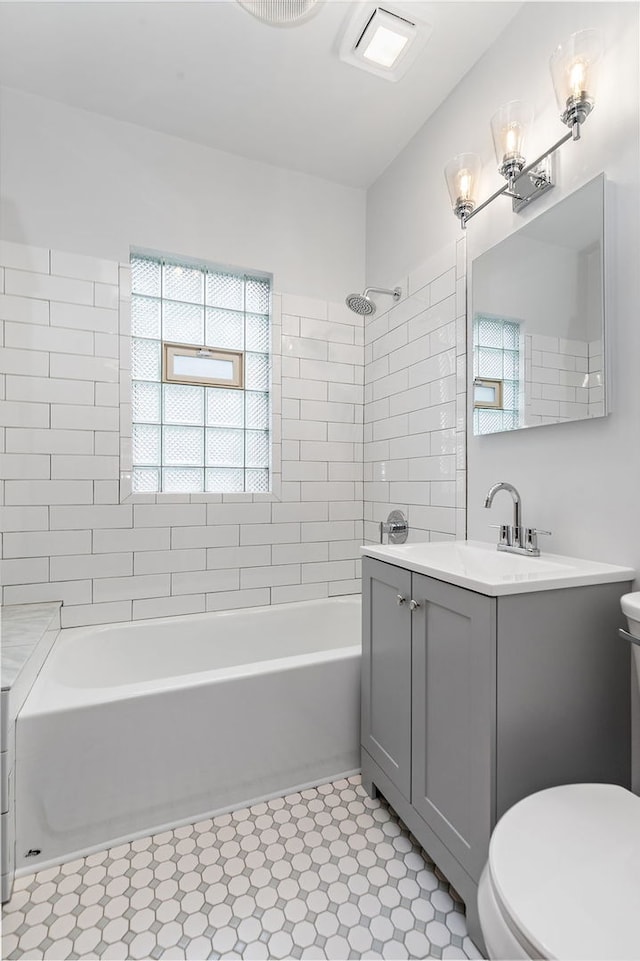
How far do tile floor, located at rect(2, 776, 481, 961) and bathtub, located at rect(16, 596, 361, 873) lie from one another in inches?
3.3

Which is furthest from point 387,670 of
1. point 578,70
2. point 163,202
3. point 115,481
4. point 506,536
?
point 163,202

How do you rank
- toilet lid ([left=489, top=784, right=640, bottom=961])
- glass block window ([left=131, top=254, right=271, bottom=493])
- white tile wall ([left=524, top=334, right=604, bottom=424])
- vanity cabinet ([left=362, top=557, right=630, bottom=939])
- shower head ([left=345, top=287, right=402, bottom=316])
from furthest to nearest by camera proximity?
glass block window ([left=131, top=254, right=271, bottom=493]) → shower head ([left=345, top=287, right=402, bottom=316]) → white tile wall ([left=524, top=334, right=604, bottom=424]) → vanity cabinet ([left=362, top=557, right=630, bottom=939]) → toilet lid ([left=489, top=784, right=640, bottom=961])

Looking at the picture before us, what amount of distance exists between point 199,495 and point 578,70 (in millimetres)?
2122

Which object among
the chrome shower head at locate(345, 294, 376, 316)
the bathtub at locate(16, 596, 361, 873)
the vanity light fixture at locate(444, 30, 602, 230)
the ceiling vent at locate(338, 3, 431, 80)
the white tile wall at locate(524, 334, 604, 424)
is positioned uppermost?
the ceiling vent at locate(338, 3, 431, 80)

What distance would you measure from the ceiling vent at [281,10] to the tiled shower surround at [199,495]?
0.96 metres

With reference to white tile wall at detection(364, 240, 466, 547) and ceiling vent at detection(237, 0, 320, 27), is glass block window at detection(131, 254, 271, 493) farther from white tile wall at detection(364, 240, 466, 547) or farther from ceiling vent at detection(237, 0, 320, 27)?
ceiling vent at detection(237, 0, 320, 27)

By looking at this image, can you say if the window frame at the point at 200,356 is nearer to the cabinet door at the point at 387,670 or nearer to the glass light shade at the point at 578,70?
the cabinet door at the point at 387,670

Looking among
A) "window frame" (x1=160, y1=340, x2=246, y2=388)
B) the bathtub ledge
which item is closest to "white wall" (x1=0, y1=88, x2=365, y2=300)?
"window frame" (x1=160, y1=340, x2=246, y2=388)

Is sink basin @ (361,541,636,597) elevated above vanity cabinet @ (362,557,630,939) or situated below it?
above

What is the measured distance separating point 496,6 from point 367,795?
2885 millimetres

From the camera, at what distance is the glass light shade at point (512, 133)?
152cm

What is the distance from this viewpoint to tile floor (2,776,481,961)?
44.5 inches

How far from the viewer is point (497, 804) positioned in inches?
42.0

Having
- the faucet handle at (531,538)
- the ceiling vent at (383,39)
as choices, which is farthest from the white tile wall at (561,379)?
the ceiling vent at (383,39)
